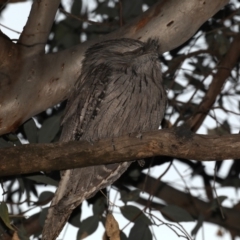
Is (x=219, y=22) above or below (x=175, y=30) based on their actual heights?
above

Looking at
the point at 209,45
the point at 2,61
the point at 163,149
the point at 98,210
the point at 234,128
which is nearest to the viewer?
the point at 163,149

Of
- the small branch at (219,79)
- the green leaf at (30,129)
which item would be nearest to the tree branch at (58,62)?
the green leaf at (30,129)

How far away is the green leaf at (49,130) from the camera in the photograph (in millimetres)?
4609

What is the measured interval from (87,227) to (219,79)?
1.48 metres

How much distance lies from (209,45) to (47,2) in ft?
6.87

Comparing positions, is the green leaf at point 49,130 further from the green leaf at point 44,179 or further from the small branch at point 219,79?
the small branch at point 219,79

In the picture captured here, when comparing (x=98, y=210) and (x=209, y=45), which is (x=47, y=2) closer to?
(x=98, y=210)

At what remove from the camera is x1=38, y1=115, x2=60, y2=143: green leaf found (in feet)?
15.1

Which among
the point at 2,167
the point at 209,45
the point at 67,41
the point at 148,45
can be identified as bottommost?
the point at 2,167

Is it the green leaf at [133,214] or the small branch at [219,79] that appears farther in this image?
the small branch at [219,79]

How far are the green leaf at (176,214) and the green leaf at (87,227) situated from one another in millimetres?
429

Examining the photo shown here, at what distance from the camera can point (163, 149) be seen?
3.40 metres

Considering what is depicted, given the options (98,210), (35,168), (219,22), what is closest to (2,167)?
(35,168)

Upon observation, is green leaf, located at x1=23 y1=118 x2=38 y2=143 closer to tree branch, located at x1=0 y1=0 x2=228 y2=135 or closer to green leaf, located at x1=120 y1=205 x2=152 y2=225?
tree branch, located at x1=0 y1=0 x2=228 y2=135
